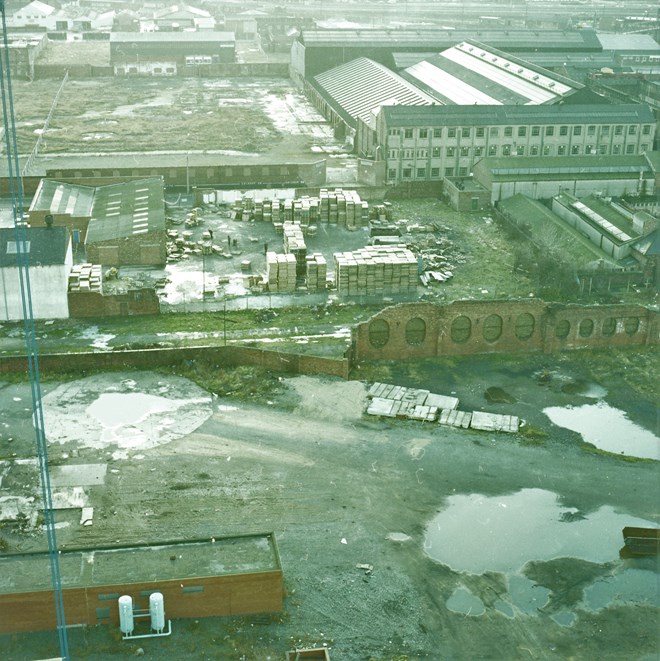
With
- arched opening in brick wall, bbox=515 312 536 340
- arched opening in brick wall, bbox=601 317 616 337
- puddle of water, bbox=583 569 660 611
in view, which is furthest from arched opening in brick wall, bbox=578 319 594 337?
puddle of water, bbox=583 569 660 611

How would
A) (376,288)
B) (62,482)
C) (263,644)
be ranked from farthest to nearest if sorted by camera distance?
(376,288), (62,482), (263,644)

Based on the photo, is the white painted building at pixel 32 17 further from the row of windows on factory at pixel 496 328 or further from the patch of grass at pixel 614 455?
the patch of grass at pixel 614 455

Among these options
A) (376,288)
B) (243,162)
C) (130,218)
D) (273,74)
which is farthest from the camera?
(273,74)

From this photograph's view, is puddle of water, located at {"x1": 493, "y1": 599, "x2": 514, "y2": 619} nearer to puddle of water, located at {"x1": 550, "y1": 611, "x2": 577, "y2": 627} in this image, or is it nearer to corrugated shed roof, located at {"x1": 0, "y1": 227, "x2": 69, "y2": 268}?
puddle of water, located at {"x1": 550, "y1": 611, "x2": 577, "y2": 627}

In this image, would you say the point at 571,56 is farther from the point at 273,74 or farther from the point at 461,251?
the point at 461,251

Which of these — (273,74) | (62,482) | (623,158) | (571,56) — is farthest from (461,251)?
(273,74)

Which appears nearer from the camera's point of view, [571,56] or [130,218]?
[130,218]

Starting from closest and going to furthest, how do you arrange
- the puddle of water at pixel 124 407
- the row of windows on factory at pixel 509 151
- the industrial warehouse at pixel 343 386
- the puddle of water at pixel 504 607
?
the industrial warehouse at pixel 343 386, the puddle of water at pixel 504 607, the puddle of water at pixel 124 407, the row of windows on factory at pixel 509 151

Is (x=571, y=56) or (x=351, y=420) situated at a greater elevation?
(x=571, y=56)

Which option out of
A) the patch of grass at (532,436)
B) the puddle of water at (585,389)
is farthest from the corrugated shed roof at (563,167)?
the patch of grass at (532,436)
